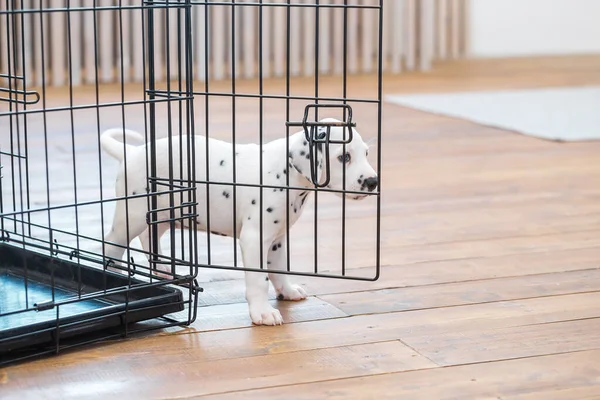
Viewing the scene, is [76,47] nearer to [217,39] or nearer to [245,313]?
[217,39]

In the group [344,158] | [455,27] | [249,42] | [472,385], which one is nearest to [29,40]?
[249,42]

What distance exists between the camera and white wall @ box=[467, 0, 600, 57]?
23.6 ft

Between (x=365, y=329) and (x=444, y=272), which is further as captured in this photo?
(x=444, y=272)

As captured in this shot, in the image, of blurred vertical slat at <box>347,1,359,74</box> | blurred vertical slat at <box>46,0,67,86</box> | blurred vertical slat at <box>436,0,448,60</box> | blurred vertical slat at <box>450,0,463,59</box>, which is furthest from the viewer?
blurred vertical slat at <box>450,0,463,59</box>

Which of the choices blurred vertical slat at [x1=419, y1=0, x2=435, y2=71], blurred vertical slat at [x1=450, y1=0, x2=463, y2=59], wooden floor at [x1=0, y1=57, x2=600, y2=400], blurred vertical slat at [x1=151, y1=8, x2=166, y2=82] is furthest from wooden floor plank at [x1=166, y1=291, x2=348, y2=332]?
blurred vertical slat at [x1=450, y1=0, x2=463, y2=59]

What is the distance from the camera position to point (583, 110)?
483 centimetres

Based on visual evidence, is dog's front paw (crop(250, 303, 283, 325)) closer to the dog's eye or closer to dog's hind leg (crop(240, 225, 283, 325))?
dog's hind leg (crop(240, 225, 283, 325))

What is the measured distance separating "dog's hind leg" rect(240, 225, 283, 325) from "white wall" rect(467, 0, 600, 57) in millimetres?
5486

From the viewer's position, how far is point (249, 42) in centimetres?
622

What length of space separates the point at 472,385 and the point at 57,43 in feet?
15.4

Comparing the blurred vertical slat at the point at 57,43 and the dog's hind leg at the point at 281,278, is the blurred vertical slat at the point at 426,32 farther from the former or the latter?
the dog's hind leg at the point at 281,278

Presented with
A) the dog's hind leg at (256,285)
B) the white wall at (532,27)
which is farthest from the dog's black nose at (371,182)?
the white wall at (532,27)

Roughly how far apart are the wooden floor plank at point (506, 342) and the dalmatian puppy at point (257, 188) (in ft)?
1.00

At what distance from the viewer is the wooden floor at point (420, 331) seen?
5.22ft
